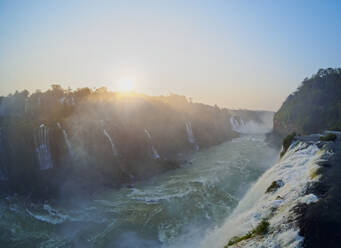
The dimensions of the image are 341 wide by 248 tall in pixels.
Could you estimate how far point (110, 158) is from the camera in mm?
25438

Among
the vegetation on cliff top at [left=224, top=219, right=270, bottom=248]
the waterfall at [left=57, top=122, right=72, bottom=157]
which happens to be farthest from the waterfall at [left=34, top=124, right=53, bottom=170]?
the vegetation on cliff top at [left=224, top=219, right=270, bottom=248]

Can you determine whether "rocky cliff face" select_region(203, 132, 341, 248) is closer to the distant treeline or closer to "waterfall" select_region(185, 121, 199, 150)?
the distant treeline

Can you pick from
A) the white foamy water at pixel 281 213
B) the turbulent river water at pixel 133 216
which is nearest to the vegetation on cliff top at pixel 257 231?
the white foamy water at pixel 281 213

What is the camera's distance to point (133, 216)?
14.6m

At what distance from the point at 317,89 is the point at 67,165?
50421 mm

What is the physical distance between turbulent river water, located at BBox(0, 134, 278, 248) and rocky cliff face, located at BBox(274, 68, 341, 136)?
73.0ft

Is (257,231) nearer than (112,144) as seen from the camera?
Yes

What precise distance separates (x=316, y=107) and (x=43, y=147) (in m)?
47.4

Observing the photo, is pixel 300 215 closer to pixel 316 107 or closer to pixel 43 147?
pixel 43 147

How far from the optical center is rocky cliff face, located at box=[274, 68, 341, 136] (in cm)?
3382

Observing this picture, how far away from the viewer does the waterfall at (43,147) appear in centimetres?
2233

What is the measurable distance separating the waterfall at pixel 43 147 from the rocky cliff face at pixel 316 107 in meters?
40.1

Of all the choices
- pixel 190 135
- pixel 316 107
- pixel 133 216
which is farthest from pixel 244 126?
pixel 133 216

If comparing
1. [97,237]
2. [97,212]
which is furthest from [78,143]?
[97,237]
